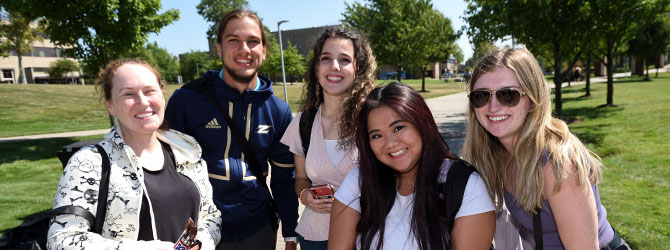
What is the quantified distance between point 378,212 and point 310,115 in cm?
106

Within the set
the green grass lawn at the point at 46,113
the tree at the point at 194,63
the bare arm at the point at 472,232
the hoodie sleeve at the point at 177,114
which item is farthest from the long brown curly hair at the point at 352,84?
the tree at the point at 194,63

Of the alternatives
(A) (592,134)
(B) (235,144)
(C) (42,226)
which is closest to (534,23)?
(A) (592,134)

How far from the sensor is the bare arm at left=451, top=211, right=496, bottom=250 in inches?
70.8

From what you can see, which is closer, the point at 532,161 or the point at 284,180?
the point at 532,161

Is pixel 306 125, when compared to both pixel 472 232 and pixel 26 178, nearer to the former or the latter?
pixel 472 232

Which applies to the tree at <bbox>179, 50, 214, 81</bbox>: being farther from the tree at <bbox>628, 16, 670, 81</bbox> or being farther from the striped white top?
the striped white top

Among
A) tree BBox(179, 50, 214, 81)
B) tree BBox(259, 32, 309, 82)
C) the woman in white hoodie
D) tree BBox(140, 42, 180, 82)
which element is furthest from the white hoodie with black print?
tree BBox(140, 42, 180, 82)

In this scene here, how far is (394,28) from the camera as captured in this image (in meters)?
25.2

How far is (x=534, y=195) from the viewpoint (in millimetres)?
1986

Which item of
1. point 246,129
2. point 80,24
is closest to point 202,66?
point 80,24

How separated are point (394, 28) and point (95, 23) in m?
18.7

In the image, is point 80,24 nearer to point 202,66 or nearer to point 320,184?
point 320,184

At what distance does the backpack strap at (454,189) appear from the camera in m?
1.82

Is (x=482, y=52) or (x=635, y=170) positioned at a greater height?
(x=482, y=52)
